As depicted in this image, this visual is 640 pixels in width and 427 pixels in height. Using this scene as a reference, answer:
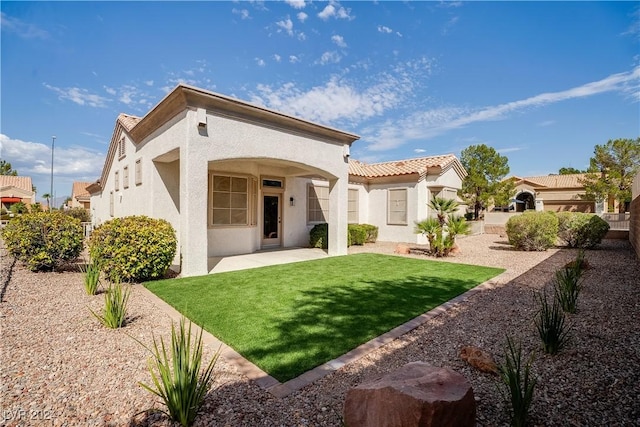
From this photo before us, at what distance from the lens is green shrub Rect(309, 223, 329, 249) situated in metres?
14.8

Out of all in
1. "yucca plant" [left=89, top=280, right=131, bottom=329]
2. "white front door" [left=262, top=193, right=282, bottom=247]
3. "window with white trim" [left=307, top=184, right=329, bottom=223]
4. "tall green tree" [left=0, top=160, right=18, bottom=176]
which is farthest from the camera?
"tall green tree" [left=0, top=160, right=18, bottom=176]

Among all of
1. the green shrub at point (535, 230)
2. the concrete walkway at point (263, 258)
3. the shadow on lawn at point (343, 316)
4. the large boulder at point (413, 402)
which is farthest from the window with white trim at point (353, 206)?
the large boulder at point (413, 402)

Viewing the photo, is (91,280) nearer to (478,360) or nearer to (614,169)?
(478,360)

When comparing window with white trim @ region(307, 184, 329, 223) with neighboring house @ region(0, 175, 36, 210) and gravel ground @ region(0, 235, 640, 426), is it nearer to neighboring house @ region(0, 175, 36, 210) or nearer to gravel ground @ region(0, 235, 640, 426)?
gravel ground @ region(0, 235, 640, 426)

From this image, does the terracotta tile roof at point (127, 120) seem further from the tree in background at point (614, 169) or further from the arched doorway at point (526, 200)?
the arched doorway at point (526, 200)

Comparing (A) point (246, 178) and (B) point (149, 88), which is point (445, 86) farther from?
(B) point (149, 88)

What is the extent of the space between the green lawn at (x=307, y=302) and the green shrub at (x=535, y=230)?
5.27 meters

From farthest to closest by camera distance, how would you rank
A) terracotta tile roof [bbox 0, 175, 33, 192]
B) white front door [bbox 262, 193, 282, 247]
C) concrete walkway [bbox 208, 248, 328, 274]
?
terracotta tile roof [bbox 0, 175, 33, 192] < white front door [bbox 262, 193, 282, 247] < concrete walkway [bbox 208, 248, 328, 274]

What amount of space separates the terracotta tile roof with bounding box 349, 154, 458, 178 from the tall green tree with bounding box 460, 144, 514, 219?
36.7 feet

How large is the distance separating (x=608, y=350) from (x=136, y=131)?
Answer: 1435 cm

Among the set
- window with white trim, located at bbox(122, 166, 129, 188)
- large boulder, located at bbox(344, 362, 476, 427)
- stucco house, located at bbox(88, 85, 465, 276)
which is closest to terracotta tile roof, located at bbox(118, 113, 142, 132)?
stucco house, located at bbox(88, 85, 465, 276)

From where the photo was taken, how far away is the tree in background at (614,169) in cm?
3067

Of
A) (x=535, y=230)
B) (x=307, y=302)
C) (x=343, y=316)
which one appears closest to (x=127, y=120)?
(x=307, y=302)

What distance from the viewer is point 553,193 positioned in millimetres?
39938
